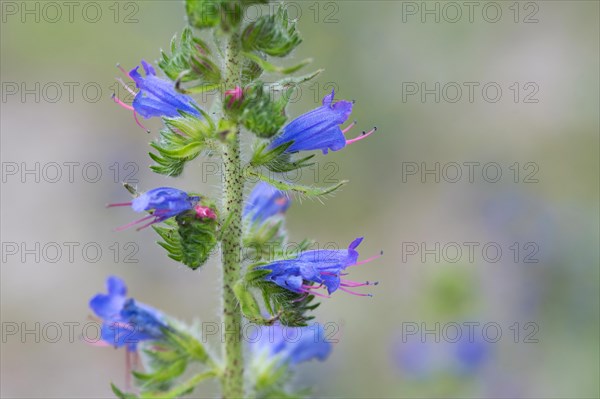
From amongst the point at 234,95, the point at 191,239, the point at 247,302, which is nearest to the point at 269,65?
the point at 234,95

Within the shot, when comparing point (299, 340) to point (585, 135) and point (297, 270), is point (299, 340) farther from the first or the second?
Answer: point (585, 135)

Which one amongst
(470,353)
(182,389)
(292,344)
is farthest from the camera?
(470,353)

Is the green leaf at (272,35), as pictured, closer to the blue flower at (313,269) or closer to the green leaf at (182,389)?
the blue flower at (313,269)

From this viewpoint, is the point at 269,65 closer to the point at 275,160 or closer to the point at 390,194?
the point at 275,160

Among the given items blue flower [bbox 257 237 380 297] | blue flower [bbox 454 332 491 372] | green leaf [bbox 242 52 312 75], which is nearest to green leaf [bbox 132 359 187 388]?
blue flower [bbox 257 237 380 297]

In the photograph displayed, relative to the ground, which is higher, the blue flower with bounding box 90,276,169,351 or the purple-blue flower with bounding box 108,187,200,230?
the purple-blue flower with bounding box 108,187,200,230

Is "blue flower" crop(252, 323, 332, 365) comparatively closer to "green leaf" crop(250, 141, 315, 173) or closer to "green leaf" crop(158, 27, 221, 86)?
"green leaf" crop(250, 141, 315, 173)

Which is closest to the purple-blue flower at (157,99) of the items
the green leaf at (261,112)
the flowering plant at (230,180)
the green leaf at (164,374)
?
the flowering plant at (230,180)
